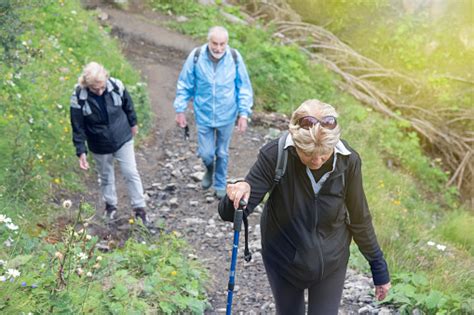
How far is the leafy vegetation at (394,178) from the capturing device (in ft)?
16.1

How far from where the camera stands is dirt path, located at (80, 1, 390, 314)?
192 inches

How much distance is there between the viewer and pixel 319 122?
2.85 meters

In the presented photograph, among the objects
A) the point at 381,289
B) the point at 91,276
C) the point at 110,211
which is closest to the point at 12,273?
the point at 91,276

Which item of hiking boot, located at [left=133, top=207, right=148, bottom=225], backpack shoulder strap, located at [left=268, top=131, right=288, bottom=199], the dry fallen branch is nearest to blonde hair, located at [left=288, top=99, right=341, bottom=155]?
backpack shoulder strap, located at [left=268, top=131, right=288, bottom=199]

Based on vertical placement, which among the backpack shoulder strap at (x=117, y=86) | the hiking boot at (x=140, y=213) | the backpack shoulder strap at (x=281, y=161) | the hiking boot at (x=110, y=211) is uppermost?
the backpack shoulder strap at (x=281, y=161)

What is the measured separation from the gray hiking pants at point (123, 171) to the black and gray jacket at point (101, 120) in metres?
0.13

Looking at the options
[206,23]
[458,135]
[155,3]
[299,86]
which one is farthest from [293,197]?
[155,3]

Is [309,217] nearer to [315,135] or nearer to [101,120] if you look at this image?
[315,135]

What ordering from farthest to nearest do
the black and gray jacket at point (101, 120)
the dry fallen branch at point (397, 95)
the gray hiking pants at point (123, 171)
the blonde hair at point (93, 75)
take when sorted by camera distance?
the dry fallen branch at point (397, 95) → the gray hiking pants at point (123, 171) → the black and gray jacket at point (101, 120) → the blonde hair at point (93, 75)

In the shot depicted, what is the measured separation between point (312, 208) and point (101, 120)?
9.80 ft

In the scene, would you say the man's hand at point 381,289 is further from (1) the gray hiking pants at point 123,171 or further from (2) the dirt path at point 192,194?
(1) the gray hiking pants at point 123,171

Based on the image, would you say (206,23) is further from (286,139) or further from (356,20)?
(286,139)

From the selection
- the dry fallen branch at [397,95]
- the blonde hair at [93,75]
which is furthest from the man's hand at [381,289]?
the dry fallen branch at [397,95]

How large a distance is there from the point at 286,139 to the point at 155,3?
13671mm
